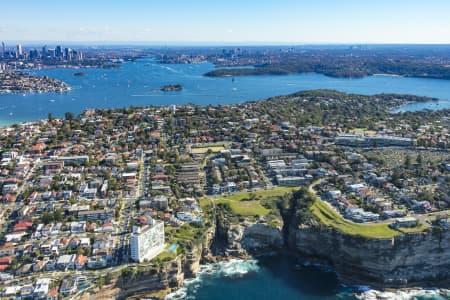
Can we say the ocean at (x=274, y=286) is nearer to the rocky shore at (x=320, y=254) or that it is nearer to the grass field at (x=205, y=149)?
the rocky shore at (x=320, y=254)

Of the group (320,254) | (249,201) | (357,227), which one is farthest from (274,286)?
(249,201)

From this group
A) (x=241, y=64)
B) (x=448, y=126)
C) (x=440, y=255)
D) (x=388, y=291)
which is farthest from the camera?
(x=241, y=64)

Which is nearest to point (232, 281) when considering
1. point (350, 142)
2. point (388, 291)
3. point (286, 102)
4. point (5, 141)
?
point (388, 291)

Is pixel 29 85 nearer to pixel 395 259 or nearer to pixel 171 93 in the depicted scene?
pixel 171 93

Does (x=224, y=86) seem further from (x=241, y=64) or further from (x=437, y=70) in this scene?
(x=437, y=70)

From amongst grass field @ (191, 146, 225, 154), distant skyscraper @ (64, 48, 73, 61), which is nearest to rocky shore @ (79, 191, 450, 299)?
grass field @ (191, 146, 225, 154)

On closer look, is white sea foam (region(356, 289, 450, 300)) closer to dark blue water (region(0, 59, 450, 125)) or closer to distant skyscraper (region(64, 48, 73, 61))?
dark blue water (region(0, 59, 450, 125))
